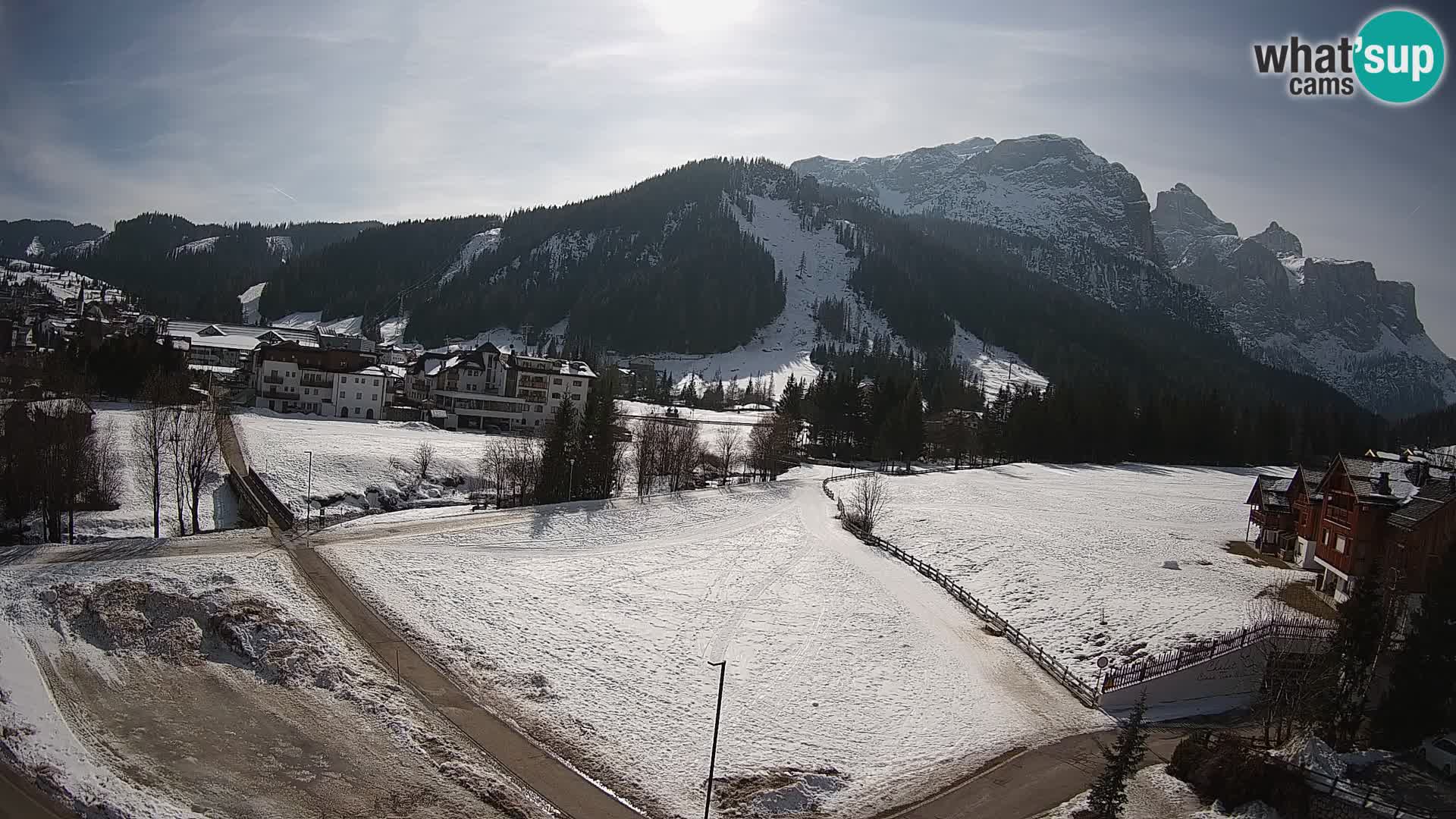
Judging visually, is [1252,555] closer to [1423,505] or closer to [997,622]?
[1423,505]

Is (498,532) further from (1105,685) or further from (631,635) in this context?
(1105,685)

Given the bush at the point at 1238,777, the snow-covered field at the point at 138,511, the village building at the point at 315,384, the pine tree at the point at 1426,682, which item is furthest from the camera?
the village building at the point at 315,384

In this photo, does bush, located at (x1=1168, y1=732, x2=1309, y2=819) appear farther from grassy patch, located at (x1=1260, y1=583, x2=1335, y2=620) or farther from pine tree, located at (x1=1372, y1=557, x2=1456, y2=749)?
grassy patch, located at (x1=1260, y1=583, x2=1335, y2=620)

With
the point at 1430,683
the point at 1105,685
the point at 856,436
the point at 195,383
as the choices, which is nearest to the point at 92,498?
the point at 195,383

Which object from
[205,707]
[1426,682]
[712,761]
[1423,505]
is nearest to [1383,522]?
[1423,505]

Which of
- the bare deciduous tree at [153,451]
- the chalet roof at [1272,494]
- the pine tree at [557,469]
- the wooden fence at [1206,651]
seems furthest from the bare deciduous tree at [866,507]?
the bare deciduous tree at [153,451]

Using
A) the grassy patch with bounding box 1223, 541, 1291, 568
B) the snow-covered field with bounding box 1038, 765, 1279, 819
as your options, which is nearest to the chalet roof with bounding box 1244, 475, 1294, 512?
the grassy patch with bounding box 1223, 541, 1291, 568

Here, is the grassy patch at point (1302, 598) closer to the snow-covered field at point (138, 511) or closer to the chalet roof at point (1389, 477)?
the chalet roof at point (1389, 477)

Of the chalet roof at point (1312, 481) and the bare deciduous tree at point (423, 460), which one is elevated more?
the chalet roof at point (1312, 481)
